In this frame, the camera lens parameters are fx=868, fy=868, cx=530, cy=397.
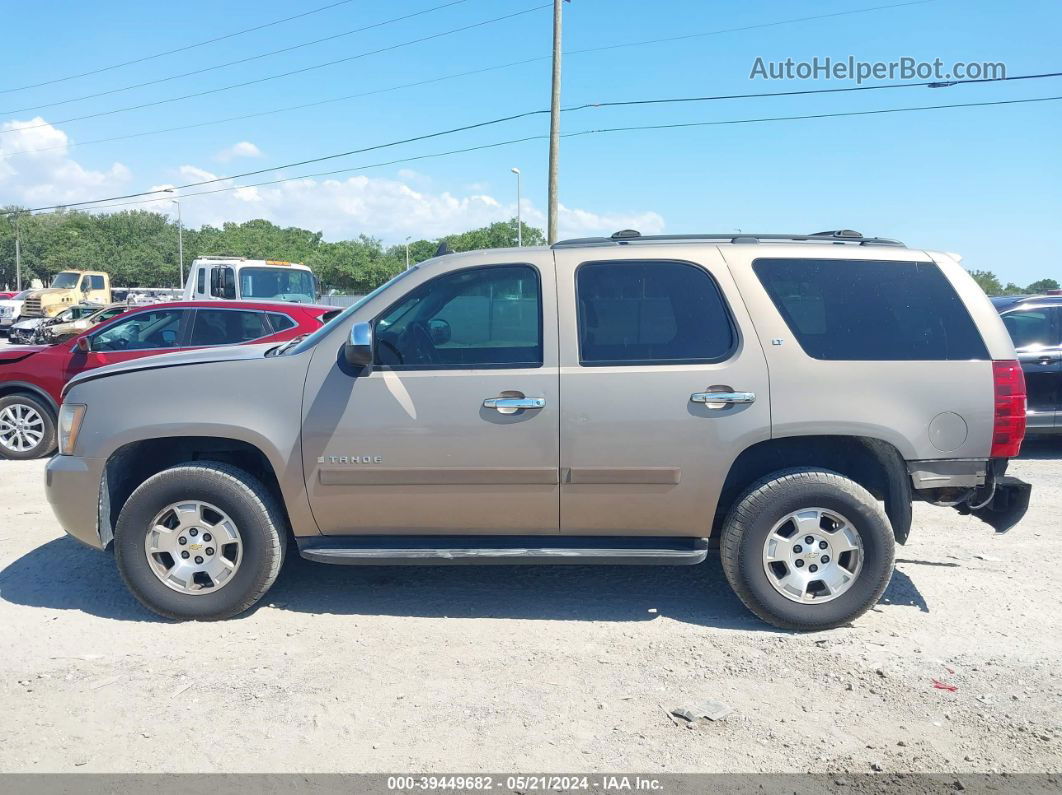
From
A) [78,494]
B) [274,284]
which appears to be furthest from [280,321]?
[274,284]

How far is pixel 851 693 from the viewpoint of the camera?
151 inches

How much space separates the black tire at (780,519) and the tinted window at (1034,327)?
18.5 feet

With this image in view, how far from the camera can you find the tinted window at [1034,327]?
888 centimetres

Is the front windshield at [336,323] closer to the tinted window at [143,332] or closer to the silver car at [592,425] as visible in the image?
the silver car at [592,425]

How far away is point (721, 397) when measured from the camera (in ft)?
14.3

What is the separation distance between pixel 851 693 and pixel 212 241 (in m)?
A: 74.9

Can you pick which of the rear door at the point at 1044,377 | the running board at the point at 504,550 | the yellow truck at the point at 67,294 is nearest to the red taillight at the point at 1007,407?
the running board at the point at 504,550

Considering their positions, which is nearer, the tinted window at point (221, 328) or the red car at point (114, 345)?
the red car at point (114, 345)

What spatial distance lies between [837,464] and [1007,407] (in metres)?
0.87

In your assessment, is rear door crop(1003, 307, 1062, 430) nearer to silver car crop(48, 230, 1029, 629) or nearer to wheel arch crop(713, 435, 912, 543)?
silver car crop(48, 230, 1029, 629)

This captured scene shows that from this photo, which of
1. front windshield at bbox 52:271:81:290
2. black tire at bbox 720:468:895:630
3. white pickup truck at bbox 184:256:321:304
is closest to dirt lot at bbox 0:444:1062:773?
black tire at bbox 720:468:895:630

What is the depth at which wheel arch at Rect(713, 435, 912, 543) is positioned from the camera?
4539mm

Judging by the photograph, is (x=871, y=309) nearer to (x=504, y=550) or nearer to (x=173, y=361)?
(x=504, y=550)

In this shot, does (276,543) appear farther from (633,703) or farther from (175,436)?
(633,703)
